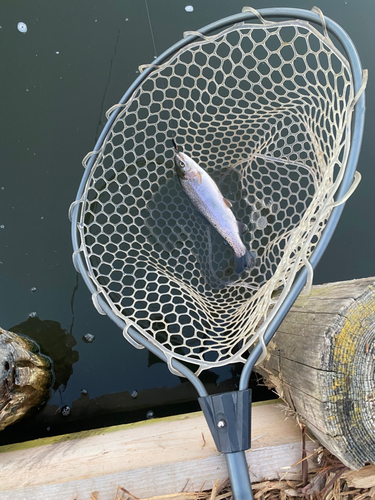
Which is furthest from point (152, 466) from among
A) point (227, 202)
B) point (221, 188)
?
point (221, 188)

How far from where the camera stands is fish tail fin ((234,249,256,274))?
75.8 inches

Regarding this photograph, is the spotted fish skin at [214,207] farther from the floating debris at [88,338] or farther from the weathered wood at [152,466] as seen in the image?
the floating debris at [88,338]

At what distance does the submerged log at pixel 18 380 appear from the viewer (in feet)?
4.54

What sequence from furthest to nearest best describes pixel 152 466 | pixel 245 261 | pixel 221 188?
pixel 221 188 → pixel 245 261 → pixel 152 466

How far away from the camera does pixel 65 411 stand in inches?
77.9

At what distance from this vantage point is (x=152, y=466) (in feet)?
3.53

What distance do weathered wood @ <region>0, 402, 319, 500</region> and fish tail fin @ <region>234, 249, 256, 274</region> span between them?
91 centimetres

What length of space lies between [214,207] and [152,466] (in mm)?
1439

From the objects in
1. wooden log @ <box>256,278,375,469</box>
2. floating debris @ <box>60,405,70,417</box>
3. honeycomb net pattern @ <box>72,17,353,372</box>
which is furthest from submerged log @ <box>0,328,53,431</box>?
wooden log @ <box>256,278,375,469</box>

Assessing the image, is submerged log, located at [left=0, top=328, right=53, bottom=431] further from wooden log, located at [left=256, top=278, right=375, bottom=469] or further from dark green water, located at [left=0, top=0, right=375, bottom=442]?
wooden log, located at [left=256, top=278, right=375, bottom=469]

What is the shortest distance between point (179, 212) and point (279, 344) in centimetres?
118

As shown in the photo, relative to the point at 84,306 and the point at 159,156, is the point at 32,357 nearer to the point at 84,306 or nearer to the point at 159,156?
the point at 84,306

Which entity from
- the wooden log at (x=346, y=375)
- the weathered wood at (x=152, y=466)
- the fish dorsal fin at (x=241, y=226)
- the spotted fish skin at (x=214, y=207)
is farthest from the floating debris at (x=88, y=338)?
the wooden log at (x=346, y=375)

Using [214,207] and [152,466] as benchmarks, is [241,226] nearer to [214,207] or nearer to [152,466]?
[214,207]
